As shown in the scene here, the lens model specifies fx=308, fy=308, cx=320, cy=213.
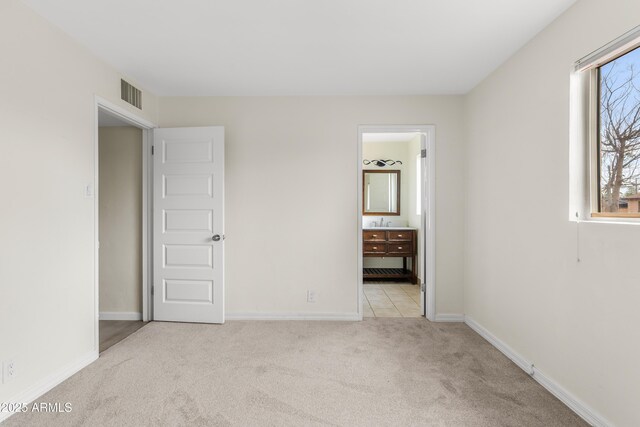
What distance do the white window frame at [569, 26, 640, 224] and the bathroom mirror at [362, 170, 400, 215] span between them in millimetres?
3594

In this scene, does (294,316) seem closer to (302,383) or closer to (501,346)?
(302,383)

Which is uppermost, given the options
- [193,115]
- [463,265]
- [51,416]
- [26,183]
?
[193,115]

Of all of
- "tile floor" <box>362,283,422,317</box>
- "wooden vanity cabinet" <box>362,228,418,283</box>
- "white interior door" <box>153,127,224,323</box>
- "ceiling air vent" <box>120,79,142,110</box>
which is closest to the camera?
"ceiling air vent" <box>120,79,142,110</box>

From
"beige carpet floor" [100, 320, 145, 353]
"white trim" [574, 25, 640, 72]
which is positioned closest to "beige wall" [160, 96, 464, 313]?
"beige carpet floor" [100, 320, 145, 353]

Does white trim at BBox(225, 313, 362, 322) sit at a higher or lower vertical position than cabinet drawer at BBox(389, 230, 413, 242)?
lower

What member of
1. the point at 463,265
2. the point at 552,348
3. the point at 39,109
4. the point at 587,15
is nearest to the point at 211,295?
the point at 39,109

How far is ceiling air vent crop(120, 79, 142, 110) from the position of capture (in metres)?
2.79

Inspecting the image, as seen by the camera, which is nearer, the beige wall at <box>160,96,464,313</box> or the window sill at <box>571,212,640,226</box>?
the window sill at <box>571,212,640,226</box>

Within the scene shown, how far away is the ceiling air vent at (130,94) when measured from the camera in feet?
9.14

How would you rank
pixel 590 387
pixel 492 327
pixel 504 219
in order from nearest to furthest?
pixel 590 387 → pixel 504 219 → pixel 492 327

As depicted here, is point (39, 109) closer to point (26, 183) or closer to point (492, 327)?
point (26, 183)

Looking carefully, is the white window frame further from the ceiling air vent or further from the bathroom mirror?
the bathroom mirror

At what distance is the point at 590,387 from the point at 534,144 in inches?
61.4

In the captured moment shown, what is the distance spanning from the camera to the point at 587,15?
1768 mm
